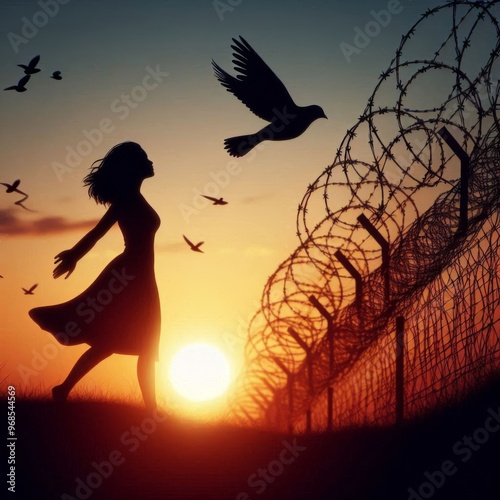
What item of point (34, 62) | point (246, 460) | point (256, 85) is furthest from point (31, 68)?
point (246, 460)

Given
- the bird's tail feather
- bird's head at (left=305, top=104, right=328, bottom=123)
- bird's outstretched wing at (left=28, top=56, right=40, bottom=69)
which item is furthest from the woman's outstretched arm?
bird's outstretched wing at (left=28, top=56, right=40, bottom=69)

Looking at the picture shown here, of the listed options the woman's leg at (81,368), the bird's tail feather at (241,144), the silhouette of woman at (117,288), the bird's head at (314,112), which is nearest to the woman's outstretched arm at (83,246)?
the silhouette of woman at (117,288)

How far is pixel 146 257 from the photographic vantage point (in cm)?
788

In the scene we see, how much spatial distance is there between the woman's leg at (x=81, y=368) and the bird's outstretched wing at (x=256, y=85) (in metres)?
3.53

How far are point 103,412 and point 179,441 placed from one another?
918 mm

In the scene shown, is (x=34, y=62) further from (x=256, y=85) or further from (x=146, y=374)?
(x=146, y=374)

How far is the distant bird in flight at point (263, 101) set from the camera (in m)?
9.63

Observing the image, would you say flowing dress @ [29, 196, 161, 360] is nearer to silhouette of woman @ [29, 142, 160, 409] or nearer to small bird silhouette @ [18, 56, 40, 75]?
silhouette of woman @ [29, 142, 160, 409]

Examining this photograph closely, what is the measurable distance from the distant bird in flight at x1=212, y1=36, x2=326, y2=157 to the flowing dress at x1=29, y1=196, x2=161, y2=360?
6.38ft

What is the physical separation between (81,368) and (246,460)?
1.60m

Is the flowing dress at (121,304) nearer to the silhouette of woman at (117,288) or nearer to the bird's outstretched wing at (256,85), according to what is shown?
the silhouette of woman at (117,288)

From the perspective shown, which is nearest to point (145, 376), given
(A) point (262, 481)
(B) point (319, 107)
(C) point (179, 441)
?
(C) point (179, 441)

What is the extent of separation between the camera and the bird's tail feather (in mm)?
9438

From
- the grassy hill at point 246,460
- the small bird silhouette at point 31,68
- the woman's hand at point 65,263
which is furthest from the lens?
the small bird silhouette at point 31,68
